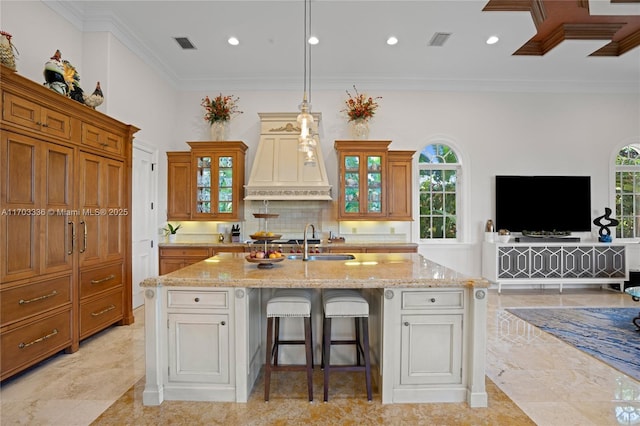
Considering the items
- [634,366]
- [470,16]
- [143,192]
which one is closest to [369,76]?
[470,16]

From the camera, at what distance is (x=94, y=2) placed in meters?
3.61

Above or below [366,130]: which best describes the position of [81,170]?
below

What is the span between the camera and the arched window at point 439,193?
5730mm

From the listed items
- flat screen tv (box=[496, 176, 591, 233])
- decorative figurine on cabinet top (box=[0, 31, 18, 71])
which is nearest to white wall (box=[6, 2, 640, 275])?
flat screen tv (box=[496, 176, 591, 233])

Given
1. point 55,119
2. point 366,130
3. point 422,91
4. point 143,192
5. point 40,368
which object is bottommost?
point 40,368

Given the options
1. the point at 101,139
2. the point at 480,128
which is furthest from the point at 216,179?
the point at 480,128

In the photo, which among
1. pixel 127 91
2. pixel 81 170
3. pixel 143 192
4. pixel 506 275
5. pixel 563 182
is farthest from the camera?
pixel 563 182

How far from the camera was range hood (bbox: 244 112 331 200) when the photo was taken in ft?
16.4

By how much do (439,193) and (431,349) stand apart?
156 inches

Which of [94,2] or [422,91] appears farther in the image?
[422,91]

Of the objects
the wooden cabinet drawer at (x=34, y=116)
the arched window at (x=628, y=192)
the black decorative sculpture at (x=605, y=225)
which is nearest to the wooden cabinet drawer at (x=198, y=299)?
the wooden cabinet drawer at (x=34, y=116)

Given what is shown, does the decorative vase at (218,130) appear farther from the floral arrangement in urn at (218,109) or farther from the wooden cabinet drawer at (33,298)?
the wooden cabinet drawer at (33,298)

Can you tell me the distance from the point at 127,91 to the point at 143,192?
1.33 metres

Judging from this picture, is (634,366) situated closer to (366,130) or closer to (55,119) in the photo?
(366,130)
